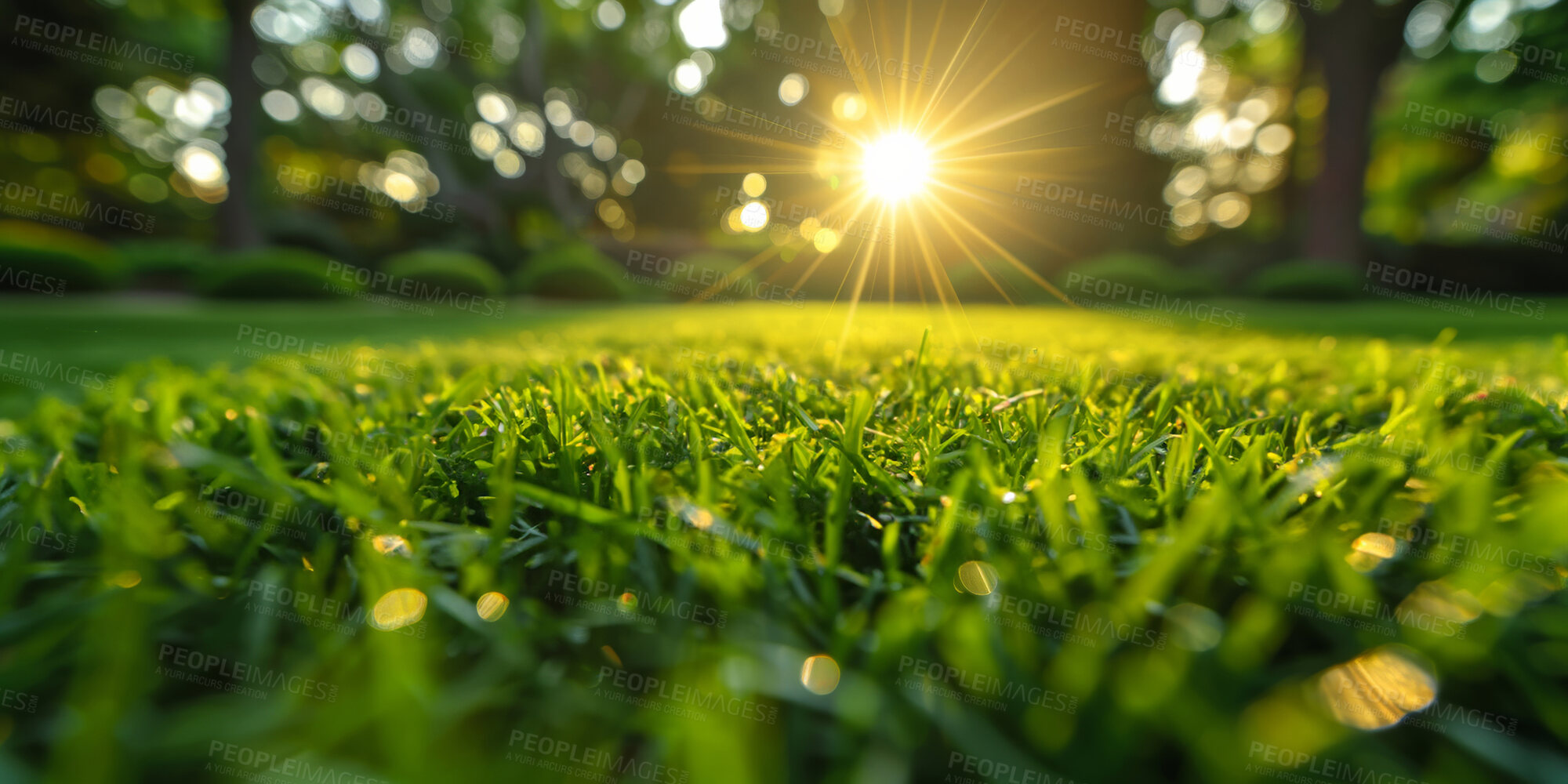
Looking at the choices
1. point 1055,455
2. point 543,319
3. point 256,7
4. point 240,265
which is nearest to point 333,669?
point 1055,455

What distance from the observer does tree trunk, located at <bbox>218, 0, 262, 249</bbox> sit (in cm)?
1122

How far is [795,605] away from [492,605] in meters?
0.31

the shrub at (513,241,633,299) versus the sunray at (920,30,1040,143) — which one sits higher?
the sunray at (920,30,1040,143)

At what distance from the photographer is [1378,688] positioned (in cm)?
51

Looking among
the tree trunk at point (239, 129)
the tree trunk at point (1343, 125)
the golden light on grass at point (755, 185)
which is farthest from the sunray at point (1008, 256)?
the tree trunk at point (239, 129)

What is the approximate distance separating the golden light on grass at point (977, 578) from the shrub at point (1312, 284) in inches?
521

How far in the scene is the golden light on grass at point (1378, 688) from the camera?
19.3 inches

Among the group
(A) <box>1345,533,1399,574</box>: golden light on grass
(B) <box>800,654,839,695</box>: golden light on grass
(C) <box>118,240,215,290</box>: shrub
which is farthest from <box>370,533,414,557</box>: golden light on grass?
(C) <box>118,240,215,290</box>: shrub

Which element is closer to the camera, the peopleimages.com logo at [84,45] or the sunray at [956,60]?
the sunray at [956,60]

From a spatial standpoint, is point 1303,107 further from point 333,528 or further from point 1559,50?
point 333,528

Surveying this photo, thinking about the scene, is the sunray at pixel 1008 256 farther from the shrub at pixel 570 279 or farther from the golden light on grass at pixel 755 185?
the golden light on grass at pixel 755 185

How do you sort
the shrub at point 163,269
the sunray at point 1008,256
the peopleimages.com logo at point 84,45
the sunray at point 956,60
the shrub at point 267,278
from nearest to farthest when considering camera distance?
the shrub at point 267,278 < the sunray at point 956,60 < the shrub at point 163,269 < the sunray at point 1008,256 < the peopleimages.com logo at point 84,45

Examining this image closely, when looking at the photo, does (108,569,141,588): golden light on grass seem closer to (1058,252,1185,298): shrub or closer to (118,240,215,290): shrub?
(118,240,215,290): shrub

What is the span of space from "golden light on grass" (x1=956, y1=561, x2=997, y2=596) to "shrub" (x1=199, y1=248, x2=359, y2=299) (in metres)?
11.0
